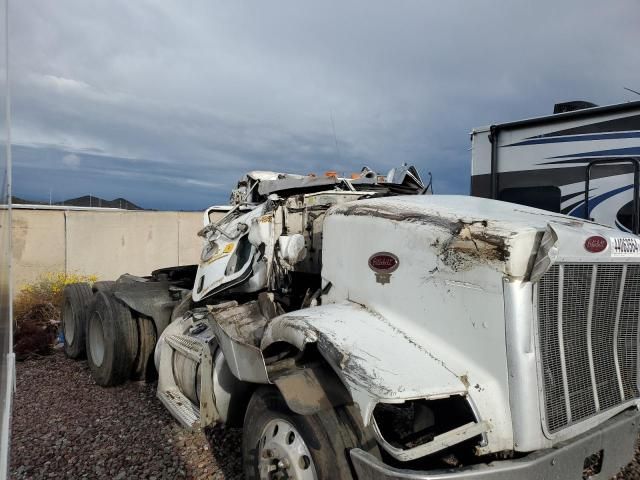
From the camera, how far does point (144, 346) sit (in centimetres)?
546

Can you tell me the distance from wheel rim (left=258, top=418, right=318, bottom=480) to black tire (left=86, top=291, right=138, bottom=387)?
296 cm

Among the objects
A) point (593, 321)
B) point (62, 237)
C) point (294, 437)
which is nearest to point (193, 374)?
point (294, 437)

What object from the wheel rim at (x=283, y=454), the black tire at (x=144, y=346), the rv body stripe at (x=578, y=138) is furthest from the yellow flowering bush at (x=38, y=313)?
the rv body stripe at (x=578, y=138)

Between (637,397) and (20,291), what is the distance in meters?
9.28

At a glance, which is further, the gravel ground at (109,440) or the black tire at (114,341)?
the black tire at (114,341)

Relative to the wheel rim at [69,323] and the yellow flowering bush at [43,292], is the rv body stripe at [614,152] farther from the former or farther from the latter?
the yellow flowering bush at [43,292]

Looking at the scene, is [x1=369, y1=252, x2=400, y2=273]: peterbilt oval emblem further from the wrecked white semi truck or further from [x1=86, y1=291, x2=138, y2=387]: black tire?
[x1=86, y1=291, x2=138, y2=387]: black tire

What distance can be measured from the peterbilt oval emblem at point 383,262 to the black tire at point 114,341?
3.46 meters

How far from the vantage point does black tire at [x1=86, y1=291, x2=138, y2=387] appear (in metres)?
5.30

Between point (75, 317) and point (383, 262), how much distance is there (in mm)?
5037

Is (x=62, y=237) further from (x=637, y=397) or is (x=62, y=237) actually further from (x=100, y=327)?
(x=637, y=397)

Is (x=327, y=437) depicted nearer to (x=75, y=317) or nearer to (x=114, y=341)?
(x=114, y=341)

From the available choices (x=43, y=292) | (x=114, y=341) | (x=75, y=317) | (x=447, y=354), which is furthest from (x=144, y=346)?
(x=43, y=292)

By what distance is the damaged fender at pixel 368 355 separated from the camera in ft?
7.39
